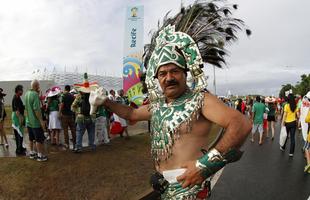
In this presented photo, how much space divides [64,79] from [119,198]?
27281 mm

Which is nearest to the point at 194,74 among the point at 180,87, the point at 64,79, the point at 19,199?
the point at 180,87

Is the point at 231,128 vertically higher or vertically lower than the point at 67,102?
higher

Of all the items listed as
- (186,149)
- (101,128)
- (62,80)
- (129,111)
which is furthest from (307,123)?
(62,80)

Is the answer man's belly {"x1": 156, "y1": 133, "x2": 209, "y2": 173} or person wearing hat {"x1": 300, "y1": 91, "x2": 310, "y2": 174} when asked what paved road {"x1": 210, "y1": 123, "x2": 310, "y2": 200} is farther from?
man's belly {"x1": 156, "y1": 133, "x2": 209, "y2": 173}

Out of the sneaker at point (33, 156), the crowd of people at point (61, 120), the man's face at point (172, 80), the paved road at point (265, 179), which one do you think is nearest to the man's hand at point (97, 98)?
the man's face at point (172, 80)

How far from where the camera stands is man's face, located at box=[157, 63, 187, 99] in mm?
1928

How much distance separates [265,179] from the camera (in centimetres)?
557

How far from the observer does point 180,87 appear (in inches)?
76.4

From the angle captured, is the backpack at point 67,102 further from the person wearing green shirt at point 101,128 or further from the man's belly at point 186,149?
the man's belly at point 186,149

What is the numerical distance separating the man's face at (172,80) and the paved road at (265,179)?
10.7ft

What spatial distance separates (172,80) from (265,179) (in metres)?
4.52

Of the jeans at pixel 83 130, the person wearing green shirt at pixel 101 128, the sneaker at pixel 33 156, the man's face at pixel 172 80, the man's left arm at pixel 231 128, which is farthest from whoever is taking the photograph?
the person wearing green shirt at pixel 101 128

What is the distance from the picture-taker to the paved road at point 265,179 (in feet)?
15.4

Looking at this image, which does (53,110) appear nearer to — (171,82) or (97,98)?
(97,98)
